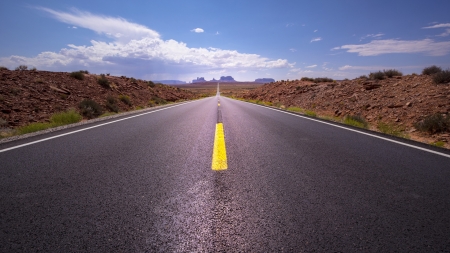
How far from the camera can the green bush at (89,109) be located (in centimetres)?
1200

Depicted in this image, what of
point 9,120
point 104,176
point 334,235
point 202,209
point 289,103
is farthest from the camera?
point 289,103

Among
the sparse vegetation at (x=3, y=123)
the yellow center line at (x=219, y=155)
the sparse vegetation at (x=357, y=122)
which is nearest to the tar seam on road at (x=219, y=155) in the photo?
the yellow center line at (x=219, y=155)

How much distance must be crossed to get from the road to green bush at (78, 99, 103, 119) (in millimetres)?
Result: 8570

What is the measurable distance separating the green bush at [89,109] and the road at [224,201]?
8.57m

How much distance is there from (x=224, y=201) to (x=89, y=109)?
1224cm

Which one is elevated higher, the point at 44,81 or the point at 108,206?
the point at 44,81

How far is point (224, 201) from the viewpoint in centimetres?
224

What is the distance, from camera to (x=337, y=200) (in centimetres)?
228

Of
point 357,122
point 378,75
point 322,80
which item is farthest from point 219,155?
point 322,80

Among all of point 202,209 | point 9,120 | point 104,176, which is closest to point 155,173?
point 104,176

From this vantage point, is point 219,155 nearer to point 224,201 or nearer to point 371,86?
point 224,201

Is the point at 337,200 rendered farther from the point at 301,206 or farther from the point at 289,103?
the point at 289,103

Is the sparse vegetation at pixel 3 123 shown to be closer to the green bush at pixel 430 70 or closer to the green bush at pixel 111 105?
the green bush at pixel 111 105

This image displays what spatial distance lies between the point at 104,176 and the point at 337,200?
262 centimetres
